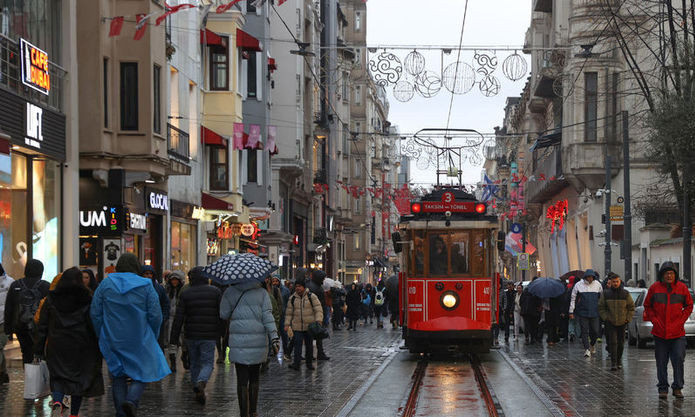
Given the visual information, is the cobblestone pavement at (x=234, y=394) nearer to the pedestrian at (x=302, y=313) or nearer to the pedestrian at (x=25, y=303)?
the pedestrian at (x=302, y=313)

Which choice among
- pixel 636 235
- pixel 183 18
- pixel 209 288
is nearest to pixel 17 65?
pixel 209 288

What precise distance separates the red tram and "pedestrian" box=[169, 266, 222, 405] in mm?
8252

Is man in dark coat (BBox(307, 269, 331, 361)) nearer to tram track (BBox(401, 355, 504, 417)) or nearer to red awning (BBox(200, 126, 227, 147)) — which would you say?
tram track (BBox(401, 355, 504, 417))

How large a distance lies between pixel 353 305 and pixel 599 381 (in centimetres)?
2362

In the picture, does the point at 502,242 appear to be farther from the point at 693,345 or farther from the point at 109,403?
the point at 109,403

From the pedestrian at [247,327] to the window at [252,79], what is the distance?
33.3 metres

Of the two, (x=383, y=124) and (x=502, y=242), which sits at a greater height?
(x=383, y=124)

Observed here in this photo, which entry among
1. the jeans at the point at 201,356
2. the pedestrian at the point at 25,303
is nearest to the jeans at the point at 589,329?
the jeans at the point at 201,356

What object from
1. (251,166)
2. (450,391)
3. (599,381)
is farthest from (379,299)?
(450,391)

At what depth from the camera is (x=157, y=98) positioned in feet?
90.6

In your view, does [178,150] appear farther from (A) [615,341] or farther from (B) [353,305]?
(A) [615,341]

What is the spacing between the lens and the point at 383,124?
12394 cm

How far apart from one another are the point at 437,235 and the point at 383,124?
10114 centimetres

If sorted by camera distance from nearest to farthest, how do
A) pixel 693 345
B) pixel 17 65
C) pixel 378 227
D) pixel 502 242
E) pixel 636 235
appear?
pixel 17 65 < pixel 502 242 < pixel 693 345 < pixel 636 235 < pixel 378 227
